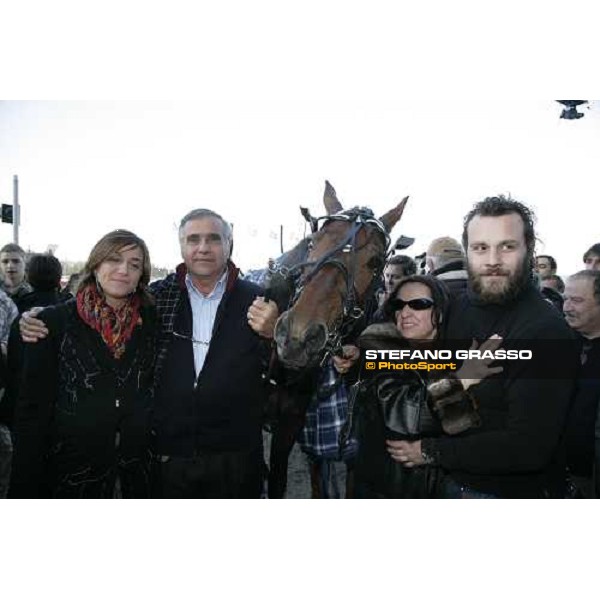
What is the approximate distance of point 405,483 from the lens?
7.01ft

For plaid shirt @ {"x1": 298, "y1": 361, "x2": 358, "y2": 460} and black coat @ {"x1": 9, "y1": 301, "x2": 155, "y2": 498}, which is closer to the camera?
black coat @ {"x1": 9, "y1": 301, "x2": 155, "y2": 498}

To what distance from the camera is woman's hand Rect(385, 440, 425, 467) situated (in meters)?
2.06

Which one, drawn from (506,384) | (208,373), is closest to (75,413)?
(208,373)

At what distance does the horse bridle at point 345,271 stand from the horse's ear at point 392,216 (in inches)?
3.4

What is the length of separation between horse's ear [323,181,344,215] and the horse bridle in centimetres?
14

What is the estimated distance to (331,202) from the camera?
2.80 metres

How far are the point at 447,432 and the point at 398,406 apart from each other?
228 millimetres

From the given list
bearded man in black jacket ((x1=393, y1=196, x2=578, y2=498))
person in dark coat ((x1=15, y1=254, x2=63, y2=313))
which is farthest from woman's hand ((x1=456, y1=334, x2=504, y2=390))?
person in dark coat ((x1=15, y1=254, x2=63, y2=313))

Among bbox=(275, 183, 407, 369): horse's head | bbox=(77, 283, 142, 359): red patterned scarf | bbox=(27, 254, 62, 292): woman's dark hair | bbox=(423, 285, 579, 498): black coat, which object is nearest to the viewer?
bbox=(423, 285, 579, 498): black coat

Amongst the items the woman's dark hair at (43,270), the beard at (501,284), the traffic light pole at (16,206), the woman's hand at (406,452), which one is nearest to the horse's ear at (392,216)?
the beard at (501,284)

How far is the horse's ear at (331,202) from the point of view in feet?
9.02

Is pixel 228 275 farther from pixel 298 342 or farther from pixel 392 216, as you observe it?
pixel 392 216

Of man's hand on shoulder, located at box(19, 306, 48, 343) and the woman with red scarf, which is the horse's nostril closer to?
the woman with red scarf
